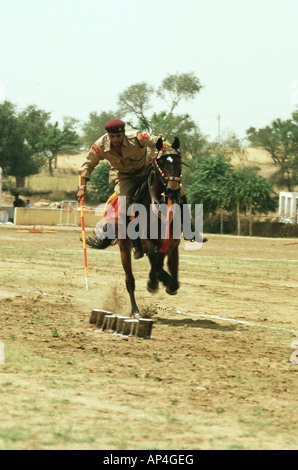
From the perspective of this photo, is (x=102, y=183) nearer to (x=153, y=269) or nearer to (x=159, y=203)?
(x=153, y=269)

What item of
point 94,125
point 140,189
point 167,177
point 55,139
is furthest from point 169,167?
point 94,125

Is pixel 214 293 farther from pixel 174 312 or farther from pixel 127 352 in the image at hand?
pixel 127 352

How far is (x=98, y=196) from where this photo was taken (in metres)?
66.6

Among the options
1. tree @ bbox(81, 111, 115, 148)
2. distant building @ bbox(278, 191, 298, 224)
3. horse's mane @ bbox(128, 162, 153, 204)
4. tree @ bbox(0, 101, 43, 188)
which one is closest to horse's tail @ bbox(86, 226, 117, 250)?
horse's mane @ bbox(128, 162, 153, 204)

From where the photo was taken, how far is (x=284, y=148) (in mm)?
77125

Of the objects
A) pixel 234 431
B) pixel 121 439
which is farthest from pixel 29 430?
pixel 234 431

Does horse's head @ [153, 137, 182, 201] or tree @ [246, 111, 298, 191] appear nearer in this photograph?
horse's head @ [153, 137, 182, 201]

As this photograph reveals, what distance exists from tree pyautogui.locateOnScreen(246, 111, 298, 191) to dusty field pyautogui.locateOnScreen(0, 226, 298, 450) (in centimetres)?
6097

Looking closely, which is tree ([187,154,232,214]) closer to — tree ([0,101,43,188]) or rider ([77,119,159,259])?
tree ([0,101,43,188])

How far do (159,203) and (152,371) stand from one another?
3542mm

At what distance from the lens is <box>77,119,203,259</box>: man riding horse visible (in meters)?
11.0

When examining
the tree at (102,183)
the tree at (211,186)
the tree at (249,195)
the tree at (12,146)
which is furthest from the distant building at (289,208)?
the tree at (12,146)

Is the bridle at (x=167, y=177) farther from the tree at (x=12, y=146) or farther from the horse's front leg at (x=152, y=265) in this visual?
the tree at (x=12, y=146)

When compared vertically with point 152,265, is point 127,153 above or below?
above
